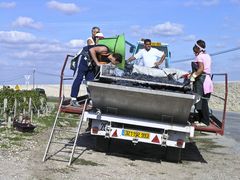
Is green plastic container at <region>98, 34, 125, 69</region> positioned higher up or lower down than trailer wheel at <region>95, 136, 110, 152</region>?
higher up

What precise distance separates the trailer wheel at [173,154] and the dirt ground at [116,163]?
5.3 inches

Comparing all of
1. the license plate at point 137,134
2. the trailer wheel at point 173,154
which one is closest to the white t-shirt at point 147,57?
the trailer wheel at point 173,154

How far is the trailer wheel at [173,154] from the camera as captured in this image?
10.8 m

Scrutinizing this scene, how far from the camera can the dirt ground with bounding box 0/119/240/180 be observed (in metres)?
8.48

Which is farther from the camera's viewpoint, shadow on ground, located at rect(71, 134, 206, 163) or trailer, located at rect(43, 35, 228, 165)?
shadow on ground, located at rect(71, 134, 206, 163)

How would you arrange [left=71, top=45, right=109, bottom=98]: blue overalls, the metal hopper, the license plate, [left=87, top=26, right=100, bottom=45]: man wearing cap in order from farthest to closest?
[left=87, top=26, right=100, bottom=45]: man wearing cap → [left=71, top=45, right=109, bottom=98]: blue overalls → the license plate → the metal hopper

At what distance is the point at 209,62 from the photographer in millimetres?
10875

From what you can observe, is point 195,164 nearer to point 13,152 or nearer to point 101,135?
point 101,135

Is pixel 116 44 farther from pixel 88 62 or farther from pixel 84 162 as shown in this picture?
pixel 84 162

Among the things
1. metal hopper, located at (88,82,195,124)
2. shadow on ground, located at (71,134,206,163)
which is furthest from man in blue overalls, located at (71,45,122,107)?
shadow on ground, located at (71,134,206,163)

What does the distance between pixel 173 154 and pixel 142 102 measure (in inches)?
70.3

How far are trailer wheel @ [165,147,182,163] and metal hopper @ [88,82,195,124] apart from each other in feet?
2.96

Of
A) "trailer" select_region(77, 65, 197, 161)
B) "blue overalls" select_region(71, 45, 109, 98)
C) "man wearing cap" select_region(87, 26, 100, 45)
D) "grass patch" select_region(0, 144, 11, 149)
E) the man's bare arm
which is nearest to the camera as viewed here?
"trailer" select_region(77, 65, 197, 161)

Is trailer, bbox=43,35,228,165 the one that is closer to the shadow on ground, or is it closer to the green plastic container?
the shadow on ground
